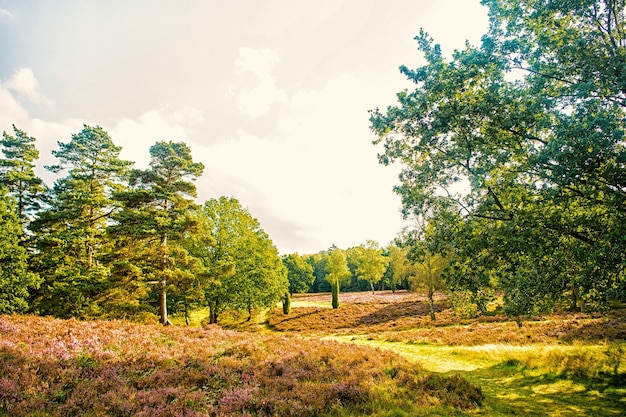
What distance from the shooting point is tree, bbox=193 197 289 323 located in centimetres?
3033

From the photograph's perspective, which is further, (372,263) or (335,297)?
(372,263)

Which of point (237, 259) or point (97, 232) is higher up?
point (97, 232)

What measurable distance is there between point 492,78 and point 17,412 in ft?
48.6

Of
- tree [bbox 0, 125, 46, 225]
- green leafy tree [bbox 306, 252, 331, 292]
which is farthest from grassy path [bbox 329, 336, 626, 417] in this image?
green leafy tree [bbox 306, 252, 331, 292]

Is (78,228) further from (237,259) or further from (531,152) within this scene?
(531,152)

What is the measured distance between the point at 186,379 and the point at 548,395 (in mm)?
10513

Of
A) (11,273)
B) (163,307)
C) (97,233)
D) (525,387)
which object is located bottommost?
(525,387)

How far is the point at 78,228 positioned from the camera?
69.2 feet

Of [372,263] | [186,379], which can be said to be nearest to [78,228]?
[186,379]

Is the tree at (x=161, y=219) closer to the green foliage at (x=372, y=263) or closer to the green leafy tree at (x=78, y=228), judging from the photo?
the green leafy tree at (x=78, y=228)

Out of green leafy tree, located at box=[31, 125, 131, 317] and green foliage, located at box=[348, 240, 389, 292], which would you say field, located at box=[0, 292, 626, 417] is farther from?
green foliage, located at box=[348, 240, 389, 292]

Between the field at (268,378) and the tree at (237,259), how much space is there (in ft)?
49.5

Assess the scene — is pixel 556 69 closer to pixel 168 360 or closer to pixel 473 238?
pixel 473 238

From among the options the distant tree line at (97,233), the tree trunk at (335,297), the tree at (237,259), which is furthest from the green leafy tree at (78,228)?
the tree trunk at (335,297)
